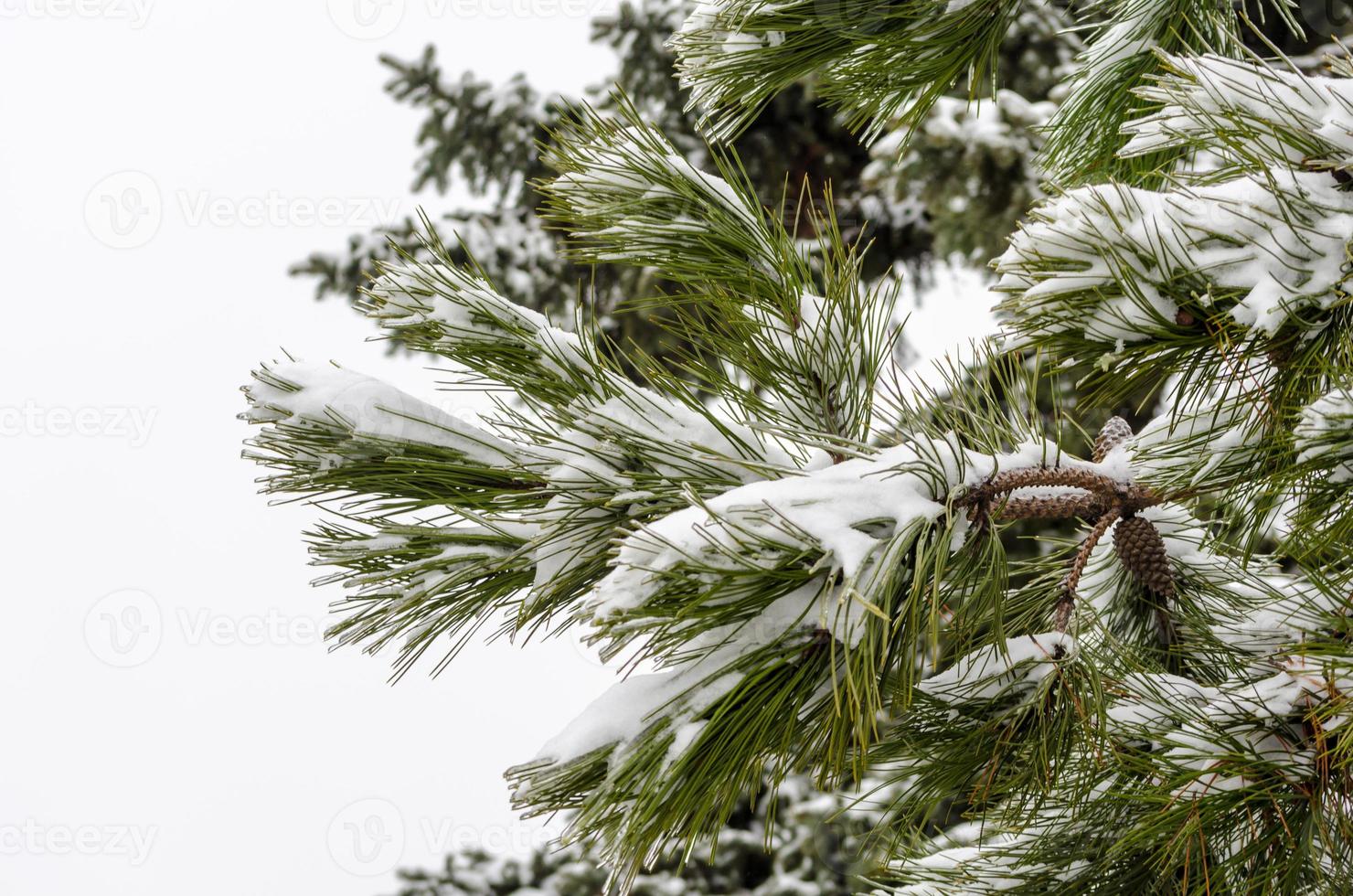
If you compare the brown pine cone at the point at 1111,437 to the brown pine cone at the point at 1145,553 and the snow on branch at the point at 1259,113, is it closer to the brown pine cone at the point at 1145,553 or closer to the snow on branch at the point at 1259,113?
the brown pine cone at the point at 1145,553

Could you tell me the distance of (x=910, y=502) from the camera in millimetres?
998

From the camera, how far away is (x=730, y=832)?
707 centimetres

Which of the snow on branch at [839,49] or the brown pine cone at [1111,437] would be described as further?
the snow on branch at [839,49]

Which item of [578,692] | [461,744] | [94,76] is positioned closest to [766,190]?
[578,692]

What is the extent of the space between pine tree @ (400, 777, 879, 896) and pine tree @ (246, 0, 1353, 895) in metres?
A: 4.59

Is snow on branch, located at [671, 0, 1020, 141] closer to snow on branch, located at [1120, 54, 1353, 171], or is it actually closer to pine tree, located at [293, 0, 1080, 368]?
snow on branch, located at [1120, 54, 1353, 171]

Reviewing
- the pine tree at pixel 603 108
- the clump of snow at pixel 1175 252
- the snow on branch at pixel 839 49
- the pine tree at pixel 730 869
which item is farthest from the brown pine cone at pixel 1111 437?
the pine tree at pixel 603 108

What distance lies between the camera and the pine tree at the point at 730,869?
6.46 meters

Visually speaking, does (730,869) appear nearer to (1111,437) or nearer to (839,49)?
(1111,437)

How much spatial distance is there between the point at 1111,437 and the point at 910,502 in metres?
0.67

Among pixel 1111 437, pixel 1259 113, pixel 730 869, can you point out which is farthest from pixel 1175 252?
pixel 730 869

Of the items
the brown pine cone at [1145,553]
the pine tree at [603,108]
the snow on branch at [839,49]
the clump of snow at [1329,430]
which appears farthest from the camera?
the pine tree at [603,108]

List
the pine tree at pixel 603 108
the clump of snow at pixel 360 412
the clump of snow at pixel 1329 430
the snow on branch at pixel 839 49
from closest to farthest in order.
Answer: the clump of snow at pixel 1329 430 < the clump of snow at pixel 360 412 < the snow on branch at pixel 839 49 < the pine tree at pixel 603 108

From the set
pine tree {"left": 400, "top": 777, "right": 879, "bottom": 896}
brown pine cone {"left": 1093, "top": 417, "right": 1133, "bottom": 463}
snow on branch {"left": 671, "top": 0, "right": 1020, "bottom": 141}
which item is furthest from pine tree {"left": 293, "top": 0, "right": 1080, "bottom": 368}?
brown pine cone {"left": 1093, "top": 417, "right": 1133, "bottom": 463}
